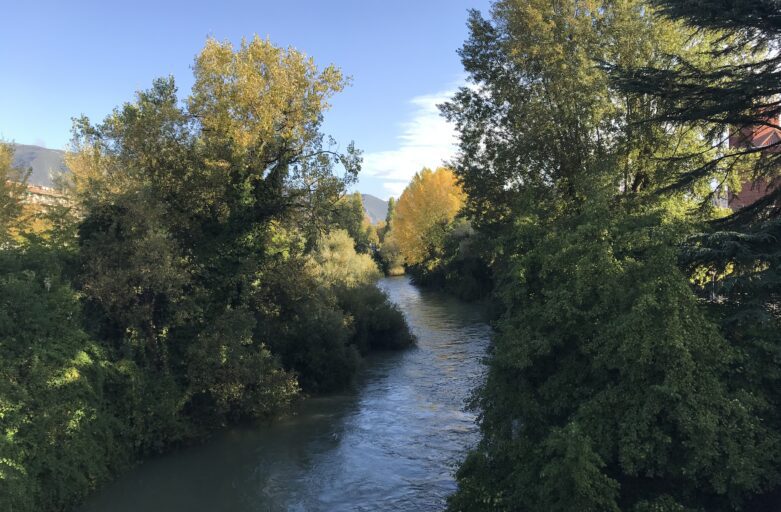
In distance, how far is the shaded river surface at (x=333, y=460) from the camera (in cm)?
1164

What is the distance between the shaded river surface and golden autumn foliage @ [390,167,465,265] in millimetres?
35280

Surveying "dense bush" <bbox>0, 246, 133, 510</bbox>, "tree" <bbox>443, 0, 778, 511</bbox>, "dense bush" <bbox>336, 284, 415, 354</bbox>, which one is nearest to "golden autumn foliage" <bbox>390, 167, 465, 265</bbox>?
"dense bush" <bbox>336, 284, 415, 354</bbox>

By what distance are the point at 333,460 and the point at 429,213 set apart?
45142mm

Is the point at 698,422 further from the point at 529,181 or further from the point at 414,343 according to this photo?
the point at 414,343

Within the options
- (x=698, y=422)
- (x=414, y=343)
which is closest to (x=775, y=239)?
(x=698, y=422)

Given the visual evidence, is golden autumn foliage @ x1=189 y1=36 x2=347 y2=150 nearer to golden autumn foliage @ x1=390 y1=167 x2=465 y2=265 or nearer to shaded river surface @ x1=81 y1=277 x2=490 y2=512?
shaded river surface @ x1=81 y1=277 x2=490 y2=512

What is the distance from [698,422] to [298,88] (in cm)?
1572

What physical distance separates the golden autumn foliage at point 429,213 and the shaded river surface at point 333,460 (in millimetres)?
35280

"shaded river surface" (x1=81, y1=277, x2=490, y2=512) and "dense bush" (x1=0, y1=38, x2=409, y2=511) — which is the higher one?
"dense bush" (x1=0, y1=38, x2=409, y2=511)

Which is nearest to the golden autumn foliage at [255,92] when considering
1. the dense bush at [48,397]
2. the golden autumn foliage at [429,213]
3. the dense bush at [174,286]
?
the dense bush at [174,286]

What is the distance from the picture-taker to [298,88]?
1820cm

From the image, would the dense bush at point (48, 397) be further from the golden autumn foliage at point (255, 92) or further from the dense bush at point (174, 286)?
the golden autumn foliage at point (255, 92)

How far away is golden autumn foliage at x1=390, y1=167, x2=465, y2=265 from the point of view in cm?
5578

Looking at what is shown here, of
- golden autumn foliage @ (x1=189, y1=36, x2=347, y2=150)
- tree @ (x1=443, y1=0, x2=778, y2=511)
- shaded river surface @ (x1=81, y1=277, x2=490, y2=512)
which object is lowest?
shaded river surface @ (x1=81, y1=277, x2=490, y2=512)
